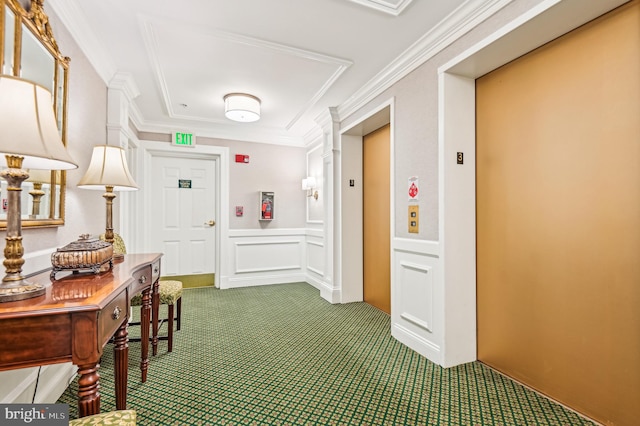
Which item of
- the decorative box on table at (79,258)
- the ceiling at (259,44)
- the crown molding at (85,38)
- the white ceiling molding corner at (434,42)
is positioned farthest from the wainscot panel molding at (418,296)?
the crown molding at (85,38)

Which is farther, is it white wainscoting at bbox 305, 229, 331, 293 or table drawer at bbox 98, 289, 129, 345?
white wainscoting at bbox 305, 229, 331, 293

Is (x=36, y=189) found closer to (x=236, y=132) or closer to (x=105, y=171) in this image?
(x=105, y=171)

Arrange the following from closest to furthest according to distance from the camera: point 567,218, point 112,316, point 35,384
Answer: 1. point 112,316
2. point 35,384
3. point 567,218

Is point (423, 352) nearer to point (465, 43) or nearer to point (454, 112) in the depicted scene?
point (454, 112)

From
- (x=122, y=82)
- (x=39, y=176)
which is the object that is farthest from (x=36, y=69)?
(x=122, y=82)

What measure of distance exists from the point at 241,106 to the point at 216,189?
1773 mm

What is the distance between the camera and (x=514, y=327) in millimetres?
2066

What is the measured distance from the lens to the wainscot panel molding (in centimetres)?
230

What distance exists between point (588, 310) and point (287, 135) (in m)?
4.33

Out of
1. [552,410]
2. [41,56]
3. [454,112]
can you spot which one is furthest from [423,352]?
[41,56]

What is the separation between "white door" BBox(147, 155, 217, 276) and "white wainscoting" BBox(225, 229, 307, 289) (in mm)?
401

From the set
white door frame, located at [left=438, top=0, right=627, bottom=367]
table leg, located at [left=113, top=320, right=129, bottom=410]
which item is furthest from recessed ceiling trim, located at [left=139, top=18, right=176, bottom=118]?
white door frame, located at [left=438, top=0, right=627, bottom=367]

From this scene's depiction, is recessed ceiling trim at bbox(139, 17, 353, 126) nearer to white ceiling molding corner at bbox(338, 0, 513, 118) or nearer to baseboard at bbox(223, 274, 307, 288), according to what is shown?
white ceiling molding corner at bbox(338, 0, 513, 118)

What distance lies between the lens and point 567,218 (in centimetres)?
176
